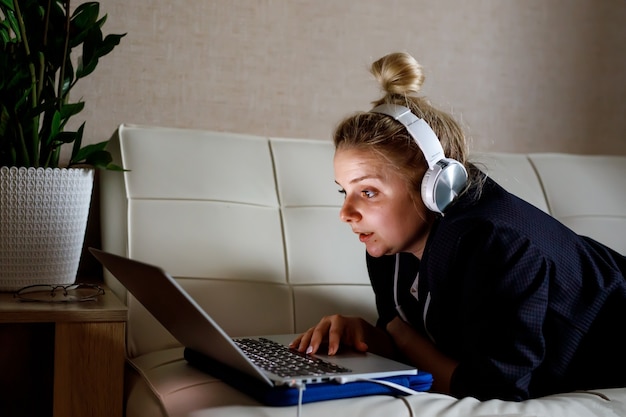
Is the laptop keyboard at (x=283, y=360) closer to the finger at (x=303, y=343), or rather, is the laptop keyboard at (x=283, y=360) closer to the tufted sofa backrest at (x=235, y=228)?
the finger at (x=303, y=343)

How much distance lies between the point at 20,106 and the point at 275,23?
70 cm

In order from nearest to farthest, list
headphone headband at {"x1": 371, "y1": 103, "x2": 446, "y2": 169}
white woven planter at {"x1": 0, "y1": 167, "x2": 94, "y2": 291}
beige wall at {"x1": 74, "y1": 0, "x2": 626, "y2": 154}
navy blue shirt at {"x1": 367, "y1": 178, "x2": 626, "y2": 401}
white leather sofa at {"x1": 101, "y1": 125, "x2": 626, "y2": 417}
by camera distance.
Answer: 1. navy blue shirt at {"x1": 367, "y1": 178, "x2": 626, "y2": 401}
2. headphone headband at {"x1": 371, "y1": 103, "x2": 446, "y2": 169}
3. white woven planter at {"x1": 0, "y1": 167, "x2": 94, "y2": 291}
4. white leather sofa at {"x1": 101, "y1": 125, "x2": 626, "y2": 417}
5. beige wall at {"x1": 74, "y1": 0, "x2": 626, "y2": 154}

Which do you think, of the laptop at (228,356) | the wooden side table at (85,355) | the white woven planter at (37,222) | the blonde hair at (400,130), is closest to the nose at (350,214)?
the blonde hair at (400,130)

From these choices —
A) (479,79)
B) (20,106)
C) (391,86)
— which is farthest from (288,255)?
(479,79)

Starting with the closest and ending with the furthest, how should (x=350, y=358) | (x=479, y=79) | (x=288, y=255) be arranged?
1. (x=350, y=358)
2. (x=288, y=255)
3. (x=479, y=79)

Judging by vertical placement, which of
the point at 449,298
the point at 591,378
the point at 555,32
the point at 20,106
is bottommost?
the point at 591,378

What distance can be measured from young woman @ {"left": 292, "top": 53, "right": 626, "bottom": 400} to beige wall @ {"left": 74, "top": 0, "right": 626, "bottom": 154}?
0.52 m

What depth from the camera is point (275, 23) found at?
1.86m

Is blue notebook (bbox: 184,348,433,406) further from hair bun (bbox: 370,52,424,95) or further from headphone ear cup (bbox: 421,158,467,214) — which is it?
hair bun (bbox: 370,52,424,95)

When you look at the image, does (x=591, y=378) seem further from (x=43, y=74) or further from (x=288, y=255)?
(x=43, y=74)

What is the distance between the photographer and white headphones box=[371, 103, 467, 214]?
47.6 inches

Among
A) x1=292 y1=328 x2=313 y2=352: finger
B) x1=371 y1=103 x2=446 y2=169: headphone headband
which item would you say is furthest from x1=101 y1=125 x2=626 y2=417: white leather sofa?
x1=371 y1=103 x2=446 y2=169: headphone headband

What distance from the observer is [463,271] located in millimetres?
1211

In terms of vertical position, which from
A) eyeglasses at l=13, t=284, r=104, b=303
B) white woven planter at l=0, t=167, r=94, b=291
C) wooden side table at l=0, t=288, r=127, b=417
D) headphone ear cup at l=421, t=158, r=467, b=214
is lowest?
wooden side table at l=0, t=288, r=127, b=417
